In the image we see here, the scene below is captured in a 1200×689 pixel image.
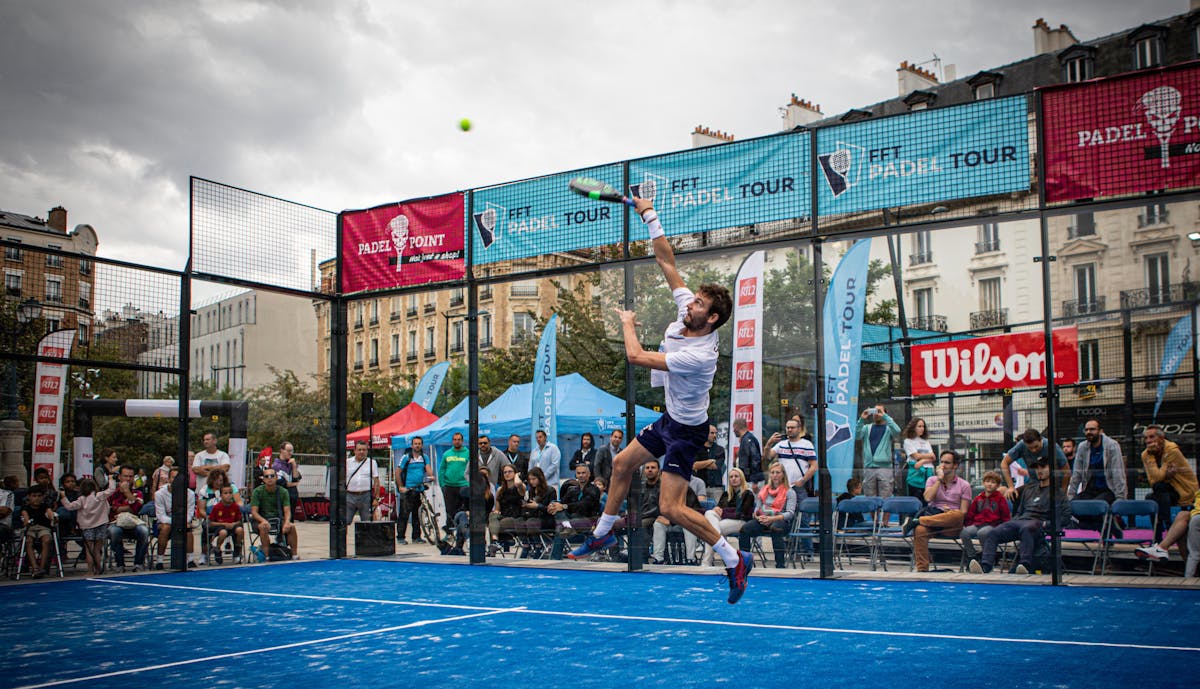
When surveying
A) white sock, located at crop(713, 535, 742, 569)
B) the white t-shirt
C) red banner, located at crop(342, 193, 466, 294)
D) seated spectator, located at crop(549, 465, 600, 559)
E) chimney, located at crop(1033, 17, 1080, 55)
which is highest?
chimney, located at crop(1033, 17, 1080, 55)

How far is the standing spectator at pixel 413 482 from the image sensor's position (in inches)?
678

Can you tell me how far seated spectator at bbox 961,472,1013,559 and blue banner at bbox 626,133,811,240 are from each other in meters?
3.71

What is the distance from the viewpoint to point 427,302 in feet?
141

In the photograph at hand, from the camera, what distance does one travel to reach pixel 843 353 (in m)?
12.3

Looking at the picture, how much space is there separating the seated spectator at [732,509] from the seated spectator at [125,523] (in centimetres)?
750

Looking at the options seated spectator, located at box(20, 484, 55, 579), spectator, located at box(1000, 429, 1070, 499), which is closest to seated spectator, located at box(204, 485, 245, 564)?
seated spectator, located at box(20, 484, 55, 579)

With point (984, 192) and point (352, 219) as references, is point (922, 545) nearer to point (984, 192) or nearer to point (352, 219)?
point (984, 192)

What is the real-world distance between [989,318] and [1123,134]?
3.14 metres

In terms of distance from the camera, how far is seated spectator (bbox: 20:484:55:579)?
12680 mm

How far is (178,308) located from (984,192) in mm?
10263

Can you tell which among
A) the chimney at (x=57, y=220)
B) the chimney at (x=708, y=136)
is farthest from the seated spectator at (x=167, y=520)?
the chimney at (x=57, y=220)

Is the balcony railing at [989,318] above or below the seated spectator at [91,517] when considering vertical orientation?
above

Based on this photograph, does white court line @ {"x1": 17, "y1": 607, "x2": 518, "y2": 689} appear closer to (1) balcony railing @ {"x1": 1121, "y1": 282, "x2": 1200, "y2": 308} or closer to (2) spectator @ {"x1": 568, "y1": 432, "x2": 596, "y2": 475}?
(2) spectator @ {"x1": 568, "y1": 432, "x2": 596, "y2": 475}

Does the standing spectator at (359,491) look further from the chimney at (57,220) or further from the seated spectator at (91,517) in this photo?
the chimney at (57,220)
